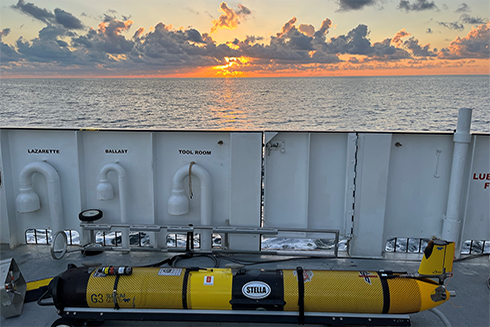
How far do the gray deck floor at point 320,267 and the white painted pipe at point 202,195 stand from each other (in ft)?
1.13

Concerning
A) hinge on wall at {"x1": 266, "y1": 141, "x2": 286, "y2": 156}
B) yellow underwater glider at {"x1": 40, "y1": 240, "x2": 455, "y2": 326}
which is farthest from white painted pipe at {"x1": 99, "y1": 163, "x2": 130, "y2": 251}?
hinge on wall at {"x1": 266, "y1": 141, "x2": 286, "y2": 156}

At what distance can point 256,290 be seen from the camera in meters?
3.02

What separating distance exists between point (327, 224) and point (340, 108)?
50641 millimetres

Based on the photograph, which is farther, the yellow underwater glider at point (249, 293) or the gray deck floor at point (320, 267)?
the gray deck floor at point (320, 267)

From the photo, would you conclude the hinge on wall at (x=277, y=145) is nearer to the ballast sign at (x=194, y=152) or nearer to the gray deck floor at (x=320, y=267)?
the ballast sign at (x=194, y=152)

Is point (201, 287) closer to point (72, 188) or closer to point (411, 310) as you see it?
point (411, 310)

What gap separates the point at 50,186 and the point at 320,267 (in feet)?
13.1

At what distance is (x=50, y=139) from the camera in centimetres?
505

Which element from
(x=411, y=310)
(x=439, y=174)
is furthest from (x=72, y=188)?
(x=439, y=174)

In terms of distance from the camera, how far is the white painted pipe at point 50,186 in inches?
194

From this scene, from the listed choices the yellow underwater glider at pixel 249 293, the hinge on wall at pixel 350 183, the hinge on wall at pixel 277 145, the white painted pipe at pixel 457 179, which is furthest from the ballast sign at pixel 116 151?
the white painted pipe at pixel 457 179

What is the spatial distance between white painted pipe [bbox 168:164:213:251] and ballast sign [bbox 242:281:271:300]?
184cm

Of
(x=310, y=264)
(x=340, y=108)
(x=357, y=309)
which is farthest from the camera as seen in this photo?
(x=340, y=108)

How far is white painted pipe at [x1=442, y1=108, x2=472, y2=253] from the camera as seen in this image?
14.4ft
